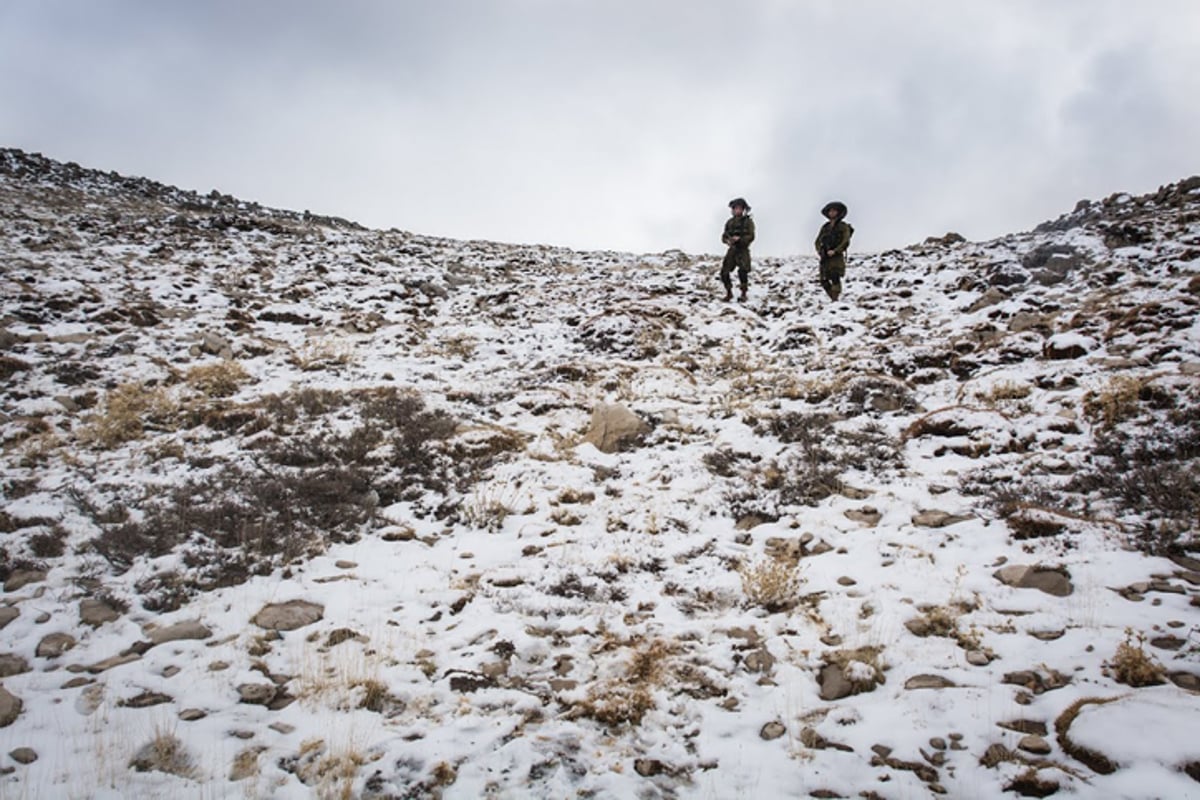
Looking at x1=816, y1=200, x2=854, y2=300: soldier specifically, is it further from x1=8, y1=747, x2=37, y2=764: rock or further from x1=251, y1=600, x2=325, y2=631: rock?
x1=8, y1=747, x2=37, y2=764: rock

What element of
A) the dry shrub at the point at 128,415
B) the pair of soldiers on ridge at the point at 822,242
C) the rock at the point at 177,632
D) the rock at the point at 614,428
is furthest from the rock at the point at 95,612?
the pair of soldiers on ridge at the point at 822,242

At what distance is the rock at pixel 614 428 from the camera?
809 centimetres

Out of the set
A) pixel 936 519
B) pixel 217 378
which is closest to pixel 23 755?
pixel 936 519

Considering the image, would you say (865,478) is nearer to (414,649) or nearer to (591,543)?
(591,543)

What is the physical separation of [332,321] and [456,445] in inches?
298

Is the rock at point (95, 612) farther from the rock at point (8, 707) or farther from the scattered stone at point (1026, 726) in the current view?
the scattered stone at point (1026, 726)

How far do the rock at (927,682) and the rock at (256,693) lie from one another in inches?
158

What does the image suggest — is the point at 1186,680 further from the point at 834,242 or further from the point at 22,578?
the point at 834,242

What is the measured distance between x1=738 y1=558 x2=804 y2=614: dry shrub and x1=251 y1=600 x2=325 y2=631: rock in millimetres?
3488

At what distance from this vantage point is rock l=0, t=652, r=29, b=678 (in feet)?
13.3

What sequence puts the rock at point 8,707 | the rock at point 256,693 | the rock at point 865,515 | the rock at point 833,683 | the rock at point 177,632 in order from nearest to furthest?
the rock at point 8,707, the rock at point 833,683, the rock at point 256,693, the rock at point 177,632, the rock at point 865,515

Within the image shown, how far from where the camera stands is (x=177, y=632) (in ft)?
14.8

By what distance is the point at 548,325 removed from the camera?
14453 millimetres

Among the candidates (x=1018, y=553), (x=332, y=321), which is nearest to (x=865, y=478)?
(x=1018, y=553)
